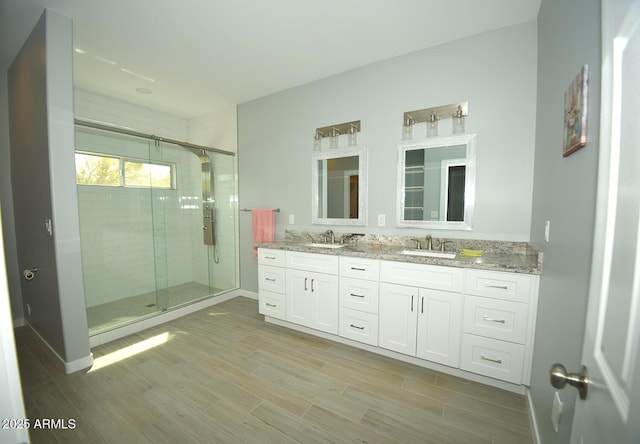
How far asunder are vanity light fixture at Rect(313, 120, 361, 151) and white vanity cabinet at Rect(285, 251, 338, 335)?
130cm

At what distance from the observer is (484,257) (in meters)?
2.02

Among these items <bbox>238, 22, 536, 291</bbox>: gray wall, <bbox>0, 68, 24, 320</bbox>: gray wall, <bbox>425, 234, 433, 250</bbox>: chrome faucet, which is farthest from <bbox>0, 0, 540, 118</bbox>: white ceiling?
<bbox>425, 234, 433, 250</bbox>: chrome faucet

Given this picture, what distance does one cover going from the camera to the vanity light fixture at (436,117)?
2.23 meters

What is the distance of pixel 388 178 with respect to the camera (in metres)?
2.60

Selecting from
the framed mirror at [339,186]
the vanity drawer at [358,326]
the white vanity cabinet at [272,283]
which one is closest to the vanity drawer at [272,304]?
the white vanity cabinet at [272,283]

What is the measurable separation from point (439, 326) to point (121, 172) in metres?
3.97

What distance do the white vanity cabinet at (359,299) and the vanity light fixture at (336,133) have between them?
134 cm

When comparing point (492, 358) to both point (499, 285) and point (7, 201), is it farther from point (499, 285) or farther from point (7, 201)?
point (7, 201)

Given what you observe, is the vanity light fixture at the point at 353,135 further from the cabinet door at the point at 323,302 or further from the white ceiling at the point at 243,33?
the cabinet door at the point at 323,302

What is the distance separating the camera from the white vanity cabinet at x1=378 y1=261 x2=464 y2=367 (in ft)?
6.26

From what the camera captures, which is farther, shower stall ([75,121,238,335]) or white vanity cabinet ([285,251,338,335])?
shower stall ([75,121,238,335])

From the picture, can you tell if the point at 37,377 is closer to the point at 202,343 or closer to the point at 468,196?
the point at 202,343

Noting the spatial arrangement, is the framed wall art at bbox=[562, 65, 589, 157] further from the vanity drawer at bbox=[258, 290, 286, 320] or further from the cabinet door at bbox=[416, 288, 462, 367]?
the vanity drawer at bbox=[258, 290, 286, 320]

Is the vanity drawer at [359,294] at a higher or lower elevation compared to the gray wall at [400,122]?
lower
